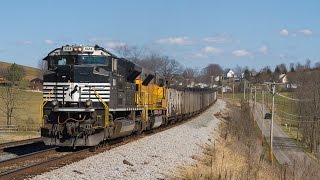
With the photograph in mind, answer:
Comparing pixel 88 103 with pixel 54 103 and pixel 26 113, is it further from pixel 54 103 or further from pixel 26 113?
pixel 26 113

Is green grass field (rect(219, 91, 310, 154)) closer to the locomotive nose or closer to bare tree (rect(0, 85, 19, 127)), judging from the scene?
bare tree (rect(0, 85, 19, 127))

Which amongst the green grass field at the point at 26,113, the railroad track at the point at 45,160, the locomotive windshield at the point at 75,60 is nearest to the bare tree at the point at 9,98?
the green grass field at the point at 26,113

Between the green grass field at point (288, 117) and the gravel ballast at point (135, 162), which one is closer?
the gravel ballast at point (135, 162)

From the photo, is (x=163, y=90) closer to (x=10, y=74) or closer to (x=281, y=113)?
(x=10, y=74)

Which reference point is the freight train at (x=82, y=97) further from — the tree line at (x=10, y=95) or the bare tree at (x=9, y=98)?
the bare tree at (x=9, y=98)

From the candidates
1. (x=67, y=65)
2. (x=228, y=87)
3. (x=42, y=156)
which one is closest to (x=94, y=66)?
(x=67, y=65)

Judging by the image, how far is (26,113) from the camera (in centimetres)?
5219

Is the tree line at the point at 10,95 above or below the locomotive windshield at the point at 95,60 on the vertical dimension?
below

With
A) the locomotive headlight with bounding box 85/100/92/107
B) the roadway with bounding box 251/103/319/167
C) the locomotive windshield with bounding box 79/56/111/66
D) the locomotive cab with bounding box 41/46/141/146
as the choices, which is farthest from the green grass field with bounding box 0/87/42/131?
the roadway with bounding box 251/103/319/167

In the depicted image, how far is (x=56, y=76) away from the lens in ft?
52.9

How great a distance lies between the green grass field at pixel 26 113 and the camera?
37.6 m

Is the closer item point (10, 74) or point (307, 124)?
point (10, 74)

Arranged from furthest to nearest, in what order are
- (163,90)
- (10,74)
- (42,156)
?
1. (10,74)
2. (163,90)
3. (42,156)

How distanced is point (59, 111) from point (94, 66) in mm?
2054
